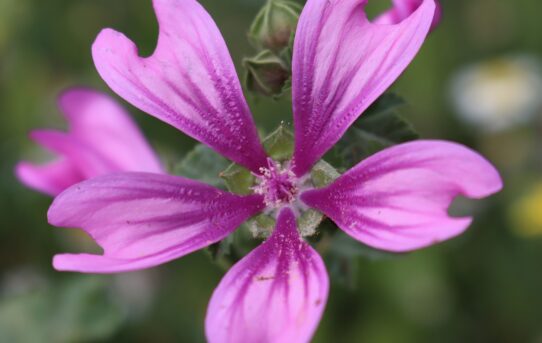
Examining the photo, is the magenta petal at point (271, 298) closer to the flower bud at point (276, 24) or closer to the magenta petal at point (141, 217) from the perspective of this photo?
the magenta petal at point (141, 217)

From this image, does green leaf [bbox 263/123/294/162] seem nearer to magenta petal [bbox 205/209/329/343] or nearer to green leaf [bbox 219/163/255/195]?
green leaf [bbox 219/163/255/195]

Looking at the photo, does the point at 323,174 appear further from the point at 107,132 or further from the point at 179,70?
the point at 107,132

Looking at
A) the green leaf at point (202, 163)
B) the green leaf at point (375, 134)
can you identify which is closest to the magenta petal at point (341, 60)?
the green leaf at point (375, 134)

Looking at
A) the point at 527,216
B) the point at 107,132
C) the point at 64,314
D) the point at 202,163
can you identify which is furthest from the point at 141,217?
the point at 527,216

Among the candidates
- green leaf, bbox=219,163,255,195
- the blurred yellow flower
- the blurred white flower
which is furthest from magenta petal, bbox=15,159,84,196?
the blurred white flower

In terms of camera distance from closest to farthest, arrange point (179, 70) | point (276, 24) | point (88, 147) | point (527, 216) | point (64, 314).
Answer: point (179, 70) < point (276, 24) < point (88, 147) < point (64, 314) < point (527, 216)

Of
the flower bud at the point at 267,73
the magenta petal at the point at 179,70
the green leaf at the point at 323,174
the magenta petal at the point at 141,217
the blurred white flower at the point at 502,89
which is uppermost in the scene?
the magenta petal at the point at 179,70
